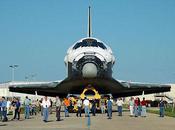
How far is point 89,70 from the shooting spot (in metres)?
24.4

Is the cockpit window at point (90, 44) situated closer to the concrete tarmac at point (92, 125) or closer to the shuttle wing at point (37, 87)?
the shuttle wing at point (37, 87)

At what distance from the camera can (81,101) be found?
25.6 meters

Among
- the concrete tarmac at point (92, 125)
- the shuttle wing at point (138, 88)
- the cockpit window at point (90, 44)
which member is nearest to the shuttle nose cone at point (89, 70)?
the cockpit window at point (90, 44)

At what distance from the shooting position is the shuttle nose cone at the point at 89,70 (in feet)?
80.3

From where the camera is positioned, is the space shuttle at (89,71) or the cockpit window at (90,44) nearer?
the space shuttle at (89,71)

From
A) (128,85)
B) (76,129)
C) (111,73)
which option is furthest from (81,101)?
(76,129)

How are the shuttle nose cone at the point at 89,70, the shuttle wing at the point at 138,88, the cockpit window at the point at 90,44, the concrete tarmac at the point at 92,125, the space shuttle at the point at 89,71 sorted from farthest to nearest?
1. the shuttle wing at the point at 138,88
2. the cockpit window at the point at 90,44
3. the space shuttle at the point at 89,71
4. the shuttle nose cone at the point at 89,70
5. the concrete tarmac at the point at 92,125

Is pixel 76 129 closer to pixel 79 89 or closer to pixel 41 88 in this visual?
pixel 79 89

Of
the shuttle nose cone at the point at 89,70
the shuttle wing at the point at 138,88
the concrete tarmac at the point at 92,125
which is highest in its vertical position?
the shuttle nose cone at the point at 89,70

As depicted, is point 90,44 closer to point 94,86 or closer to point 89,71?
point 89,71

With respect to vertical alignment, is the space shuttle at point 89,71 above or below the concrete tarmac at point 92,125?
above

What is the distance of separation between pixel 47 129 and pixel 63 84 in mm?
12976

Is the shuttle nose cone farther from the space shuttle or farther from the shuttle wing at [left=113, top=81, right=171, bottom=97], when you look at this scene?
the shuttle wing at [left=113, top=81, right=171, bottom=97]

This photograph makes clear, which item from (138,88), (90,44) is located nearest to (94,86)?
(90,44)
